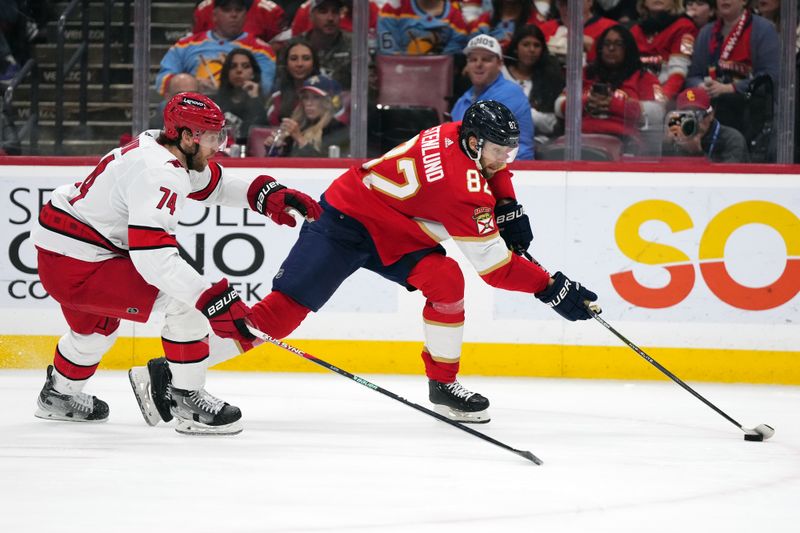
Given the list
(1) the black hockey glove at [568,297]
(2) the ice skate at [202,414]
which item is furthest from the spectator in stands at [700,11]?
(2) the ice skate at [202,414]

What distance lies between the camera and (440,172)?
4059mm

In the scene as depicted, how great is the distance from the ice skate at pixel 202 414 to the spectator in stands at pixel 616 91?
9.09 feet

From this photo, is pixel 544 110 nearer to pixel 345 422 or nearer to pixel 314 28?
pixel 314 28

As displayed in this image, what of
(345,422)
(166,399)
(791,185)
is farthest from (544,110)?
(166,399)

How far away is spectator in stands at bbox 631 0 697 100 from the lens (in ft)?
19.2

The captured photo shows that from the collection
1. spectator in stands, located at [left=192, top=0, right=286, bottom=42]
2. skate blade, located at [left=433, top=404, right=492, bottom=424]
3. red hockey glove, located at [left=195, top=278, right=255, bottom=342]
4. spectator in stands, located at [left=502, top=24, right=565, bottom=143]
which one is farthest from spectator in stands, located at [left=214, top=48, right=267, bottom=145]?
red hockey glove, located at [left=195, top=278, right=255, bottom=342]

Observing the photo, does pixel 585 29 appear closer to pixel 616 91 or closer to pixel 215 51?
pixel 616 91

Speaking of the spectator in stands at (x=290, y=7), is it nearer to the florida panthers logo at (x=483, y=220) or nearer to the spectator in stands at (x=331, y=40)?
the spectator in stands at (x=331, y=40)

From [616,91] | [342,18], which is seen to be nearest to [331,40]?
[342,18]

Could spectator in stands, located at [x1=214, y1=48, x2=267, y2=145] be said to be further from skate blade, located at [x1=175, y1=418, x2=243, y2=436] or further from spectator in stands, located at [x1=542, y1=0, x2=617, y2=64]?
skate blade, located at [x1=175, y1=418, x2=243, y2=436]

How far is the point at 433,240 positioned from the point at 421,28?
223 cm

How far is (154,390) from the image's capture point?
3.95 meters

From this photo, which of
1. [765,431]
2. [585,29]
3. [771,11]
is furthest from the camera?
[585,29]

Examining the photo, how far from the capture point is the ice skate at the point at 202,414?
150 inches
